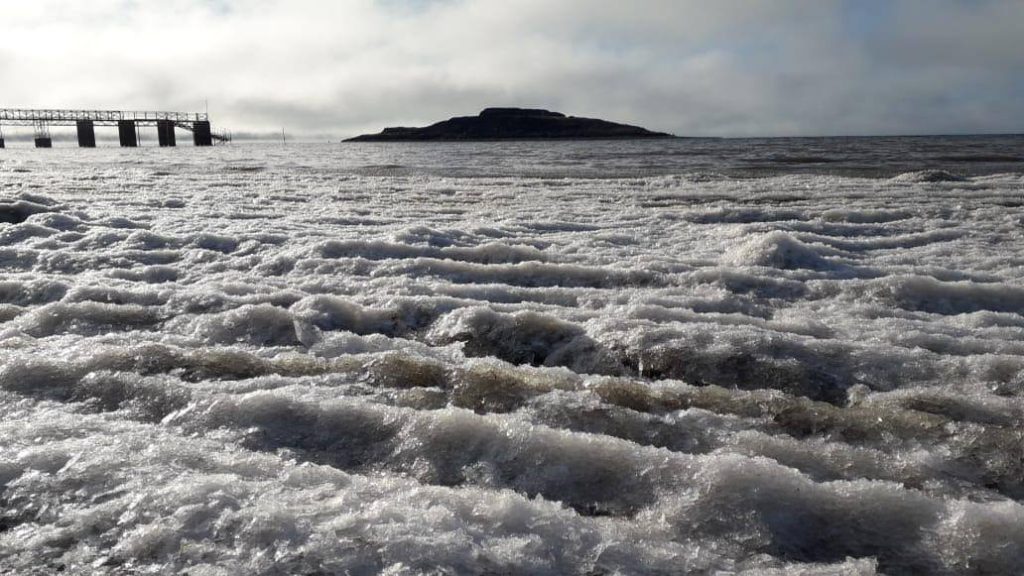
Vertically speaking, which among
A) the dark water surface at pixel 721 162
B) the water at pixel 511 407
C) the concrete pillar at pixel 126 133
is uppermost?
the concrete pillar at pixel 126 133

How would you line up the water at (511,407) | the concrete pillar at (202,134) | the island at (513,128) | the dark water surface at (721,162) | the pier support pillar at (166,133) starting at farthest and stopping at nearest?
the island at (513,128)
the concrete pillar at (202,134)
the pier support pillar at (166,133)
the dark water surface at (721,162)
the water at (511,407)

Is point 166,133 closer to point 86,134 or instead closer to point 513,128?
point 86,134

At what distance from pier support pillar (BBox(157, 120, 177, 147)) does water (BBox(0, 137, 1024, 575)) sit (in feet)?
422

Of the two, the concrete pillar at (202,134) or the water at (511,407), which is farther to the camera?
the concrete pillar at (202,134)

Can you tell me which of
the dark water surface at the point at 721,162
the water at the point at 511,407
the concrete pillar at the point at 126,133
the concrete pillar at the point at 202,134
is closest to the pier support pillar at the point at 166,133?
the concrete pillar at the point at 202,134

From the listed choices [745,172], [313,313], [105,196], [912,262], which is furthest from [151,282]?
[745,172]

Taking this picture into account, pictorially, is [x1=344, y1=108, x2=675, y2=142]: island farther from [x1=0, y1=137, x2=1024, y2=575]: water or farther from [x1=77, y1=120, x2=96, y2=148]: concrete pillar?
[x1=0, y1=137, x2=1024, y2=575]: water

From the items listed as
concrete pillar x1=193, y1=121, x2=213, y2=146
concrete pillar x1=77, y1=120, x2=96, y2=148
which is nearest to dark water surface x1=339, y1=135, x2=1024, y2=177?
concrete pillar x1=77, y1=120, x2=96, y2=148

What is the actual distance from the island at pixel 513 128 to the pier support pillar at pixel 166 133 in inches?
2209

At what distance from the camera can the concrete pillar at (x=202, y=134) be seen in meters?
127

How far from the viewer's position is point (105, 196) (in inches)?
577

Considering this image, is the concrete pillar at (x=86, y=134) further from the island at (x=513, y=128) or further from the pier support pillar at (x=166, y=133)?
the island at (x=513, y=128)

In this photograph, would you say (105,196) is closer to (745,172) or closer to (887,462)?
(887,462)

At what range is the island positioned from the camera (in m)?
160
